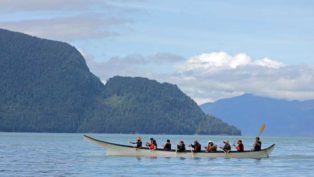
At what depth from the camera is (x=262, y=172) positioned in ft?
205

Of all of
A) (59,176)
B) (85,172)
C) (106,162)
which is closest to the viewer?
(59,176)

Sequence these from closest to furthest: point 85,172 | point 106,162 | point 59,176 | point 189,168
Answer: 1. point 59,176
2. point 85,172
3. point 189,168
4. point 106,162

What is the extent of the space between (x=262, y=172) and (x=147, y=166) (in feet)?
35.5

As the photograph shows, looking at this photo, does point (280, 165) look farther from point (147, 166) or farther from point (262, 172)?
point (147, 166)

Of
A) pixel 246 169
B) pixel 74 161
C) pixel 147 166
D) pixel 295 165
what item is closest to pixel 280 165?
pixel 295 165

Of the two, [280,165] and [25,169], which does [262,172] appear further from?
[25,169]

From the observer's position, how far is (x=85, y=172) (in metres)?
59.8

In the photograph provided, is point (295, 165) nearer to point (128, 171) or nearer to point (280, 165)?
point (280, 165)

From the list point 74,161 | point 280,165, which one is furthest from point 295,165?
point 74,161

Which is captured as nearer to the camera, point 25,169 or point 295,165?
point 25,169

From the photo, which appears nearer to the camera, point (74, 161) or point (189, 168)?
point (189, 168)

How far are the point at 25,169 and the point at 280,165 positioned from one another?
84.0ft

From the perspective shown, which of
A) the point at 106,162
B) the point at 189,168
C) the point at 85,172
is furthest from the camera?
the point at 106,162

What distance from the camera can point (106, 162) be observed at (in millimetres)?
70750
